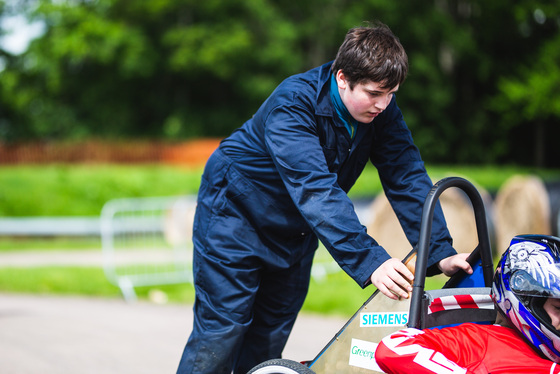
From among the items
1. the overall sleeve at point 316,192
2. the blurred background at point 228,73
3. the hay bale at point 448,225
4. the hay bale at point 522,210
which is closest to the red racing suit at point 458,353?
the overall sleeve at point 316,192

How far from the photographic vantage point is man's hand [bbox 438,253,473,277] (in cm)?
262

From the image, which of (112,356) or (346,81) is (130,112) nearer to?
(112,356)

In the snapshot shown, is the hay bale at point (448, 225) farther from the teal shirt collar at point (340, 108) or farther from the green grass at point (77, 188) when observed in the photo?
the green grass at point (77, 188)

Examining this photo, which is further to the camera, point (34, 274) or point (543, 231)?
point (543, 231)

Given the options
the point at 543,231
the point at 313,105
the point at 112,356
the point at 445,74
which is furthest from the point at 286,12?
the point at 313,105

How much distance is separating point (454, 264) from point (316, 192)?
2.15 ft

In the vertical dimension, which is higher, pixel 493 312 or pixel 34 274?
pixel 493 312

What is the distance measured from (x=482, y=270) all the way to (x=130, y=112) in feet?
107

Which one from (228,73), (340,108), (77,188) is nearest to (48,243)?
(77,188)

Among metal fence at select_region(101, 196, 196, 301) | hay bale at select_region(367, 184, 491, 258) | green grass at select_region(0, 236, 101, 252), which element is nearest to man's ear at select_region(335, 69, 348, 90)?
hay bale at select_region(367, 184, 491, 258)

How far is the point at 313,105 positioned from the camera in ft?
8.68

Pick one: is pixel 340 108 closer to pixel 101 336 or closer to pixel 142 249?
pixel 101 336

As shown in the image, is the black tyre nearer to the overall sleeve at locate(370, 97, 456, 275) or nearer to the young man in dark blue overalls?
the young man in dark blue overalls

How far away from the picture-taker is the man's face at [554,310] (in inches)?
83.9
